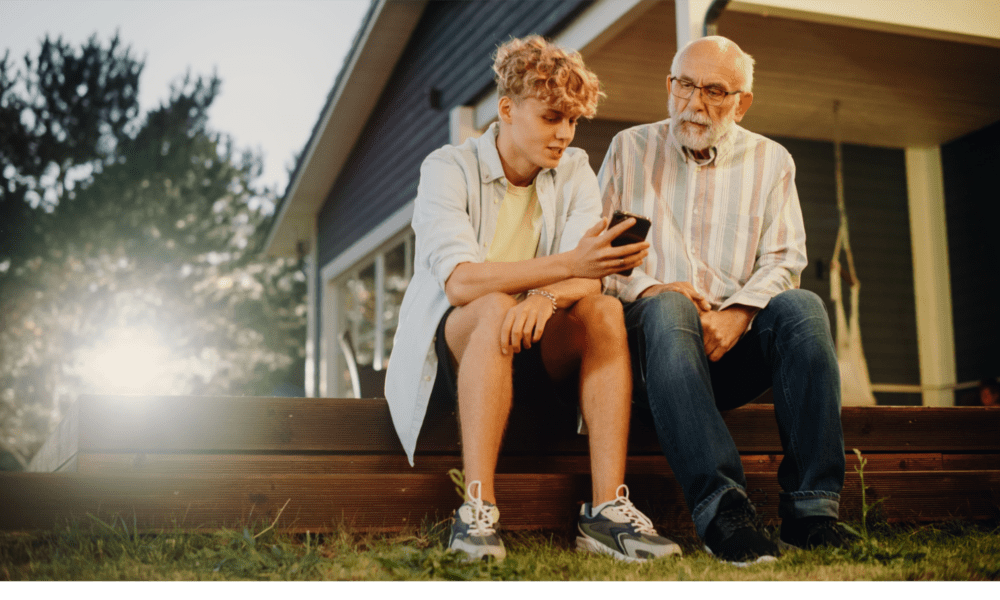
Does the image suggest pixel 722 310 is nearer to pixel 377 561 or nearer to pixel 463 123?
pixel 377 561

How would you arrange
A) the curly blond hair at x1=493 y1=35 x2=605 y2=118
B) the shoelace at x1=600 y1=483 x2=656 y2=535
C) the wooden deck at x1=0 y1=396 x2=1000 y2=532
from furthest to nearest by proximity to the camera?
1. the curly blond hair at x1=493 y1=35 x2=605 y2=118
2. the wooden deck at x1=0 y1=396 x2=1000 y2=532
3. the shoelace at x1=600 y1=483 x2=656 y2=535

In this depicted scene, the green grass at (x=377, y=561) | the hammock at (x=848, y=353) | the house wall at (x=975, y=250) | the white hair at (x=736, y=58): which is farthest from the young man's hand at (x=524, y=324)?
the house wall at (x=975, y=250)

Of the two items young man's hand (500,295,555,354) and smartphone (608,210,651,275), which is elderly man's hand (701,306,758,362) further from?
young man's hand (500,295,555,354)

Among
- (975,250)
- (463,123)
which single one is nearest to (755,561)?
(463,123)

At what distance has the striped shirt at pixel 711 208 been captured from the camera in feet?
7.93

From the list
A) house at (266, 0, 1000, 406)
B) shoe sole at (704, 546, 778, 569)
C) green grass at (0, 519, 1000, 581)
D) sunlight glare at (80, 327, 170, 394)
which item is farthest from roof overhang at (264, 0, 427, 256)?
shoe sole at (704, 546, 778, 569)

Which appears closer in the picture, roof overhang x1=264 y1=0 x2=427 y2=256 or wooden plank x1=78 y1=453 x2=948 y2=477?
wooden plank x1=78 y1=453 x2=948 y2=477

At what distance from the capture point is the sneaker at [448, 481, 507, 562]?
5.82 ft

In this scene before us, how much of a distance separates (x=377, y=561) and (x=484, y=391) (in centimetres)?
42

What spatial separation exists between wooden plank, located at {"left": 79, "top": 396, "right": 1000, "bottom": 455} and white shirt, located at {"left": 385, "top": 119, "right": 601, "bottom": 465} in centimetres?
13

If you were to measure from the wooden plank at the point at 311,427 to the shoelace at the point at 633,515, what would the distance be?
523mm

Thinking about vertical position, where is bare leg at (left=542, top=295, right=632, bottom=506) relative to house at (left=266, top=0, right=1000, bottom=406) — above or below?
below

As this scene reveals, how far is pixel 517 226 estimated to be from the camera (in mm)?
2373

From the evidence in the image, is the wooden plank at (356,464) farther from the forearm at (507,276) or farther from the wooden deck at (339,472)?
the forearm at (507,276)
